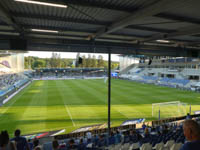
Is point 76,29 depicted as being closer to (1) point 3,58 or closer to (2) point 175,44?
(2) point 175,44

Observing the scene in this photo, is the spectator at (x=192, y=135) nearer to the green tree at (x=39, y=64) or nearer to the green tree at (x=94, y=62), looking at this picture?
the green tree at (x=94, y=62)

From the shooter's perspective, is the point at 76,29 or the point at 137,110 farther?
the point at 137,110

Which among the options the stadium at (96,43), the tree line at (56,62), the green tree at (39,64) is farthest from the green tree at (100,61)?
the stadium at (96,43)

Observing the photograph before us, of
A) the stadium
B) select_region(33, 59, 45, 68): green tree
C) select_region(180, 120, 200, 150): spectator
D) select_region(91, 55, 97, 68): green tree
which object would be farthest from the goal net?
select_region(33, 59, 45, 68): green tree

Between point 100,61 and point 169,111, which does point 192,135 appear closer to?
point 169,111

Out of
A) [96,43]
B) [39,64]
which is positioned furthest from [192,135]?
[39,64]

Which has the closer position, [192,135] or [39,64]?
[192,135]

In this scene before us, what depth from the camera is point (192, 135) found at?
4.79ft

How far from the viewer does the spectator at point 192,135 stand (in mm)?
1377

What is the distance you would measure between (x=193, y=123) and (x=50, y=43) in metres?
6.15

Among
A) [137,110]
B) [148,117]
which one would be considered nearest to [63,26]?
[148,117]

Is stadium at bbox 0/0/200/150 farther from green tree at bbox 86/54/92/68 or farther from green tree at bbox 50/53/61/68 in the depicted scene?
green tree at bbox 86/54/92/68

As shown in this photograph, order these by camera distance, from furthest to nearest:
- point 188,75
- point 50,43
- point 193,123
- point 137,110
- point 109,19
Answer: point 188,75
point 137,110
point 50,43
point 109,19
point 193,123

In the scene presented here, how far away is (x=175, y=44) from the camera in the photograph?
9.04 metres
